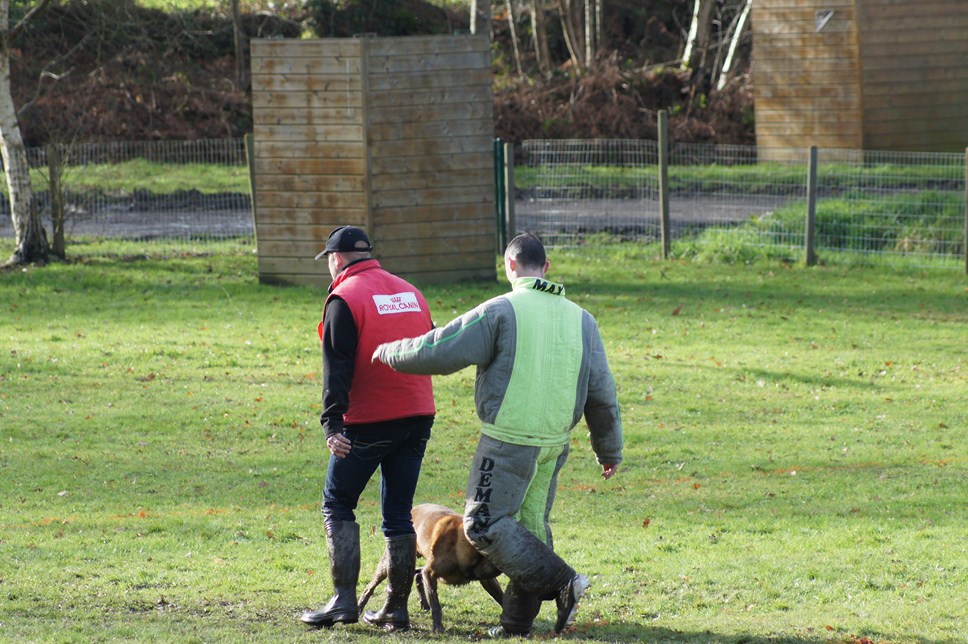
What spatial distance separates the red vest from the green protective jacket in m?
0.20

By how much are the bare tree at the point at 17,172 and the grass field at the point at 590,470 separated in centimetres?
157

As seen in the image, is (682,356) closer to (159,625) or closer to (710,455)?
(710,455)

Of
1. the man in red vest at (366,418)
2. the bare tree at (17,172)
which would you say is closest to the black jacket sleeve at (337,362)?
the man in red vest at (366,418)

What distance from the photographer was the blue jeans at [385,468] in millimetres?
5855

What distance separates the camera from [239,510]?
8.02 m

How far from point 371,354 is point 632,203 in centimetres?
1571

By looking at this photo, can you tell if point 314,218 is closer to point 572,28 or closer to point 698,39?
point 572,28

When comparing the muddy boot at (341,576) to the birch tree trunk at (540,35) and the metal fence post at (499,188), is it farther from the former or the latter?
the birch tree trunk at (540,35)

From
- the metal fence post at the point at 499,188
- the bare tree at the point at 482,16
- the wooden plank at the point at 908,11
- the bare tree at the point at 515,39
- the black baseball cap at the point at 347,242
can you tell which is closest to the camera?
the black baseball cap at the point at 347,242

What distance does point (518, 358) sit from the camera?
5.53 meters

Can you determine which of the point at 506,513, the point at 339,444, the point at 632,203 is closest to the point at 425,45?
the point at 632,203

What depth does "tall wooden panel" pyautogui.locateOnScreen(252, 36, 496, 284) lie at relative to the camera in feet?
52.9

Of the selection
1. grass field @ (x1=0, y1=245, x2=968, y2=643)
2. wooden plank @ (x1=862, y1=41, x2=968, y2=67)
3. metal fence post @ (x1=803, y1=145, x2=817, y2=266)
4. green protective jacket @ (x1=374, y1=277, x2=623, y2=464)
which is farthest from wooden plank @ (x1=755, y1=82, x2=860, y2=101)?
green protective jacket @ (x1=374, y1=277, x2=623, y2=464)

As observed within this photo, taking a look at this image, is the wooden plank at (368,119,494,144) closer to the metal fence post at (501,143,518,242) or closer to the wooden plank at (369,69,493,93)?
the wooden plank at (369,69,493,93)
